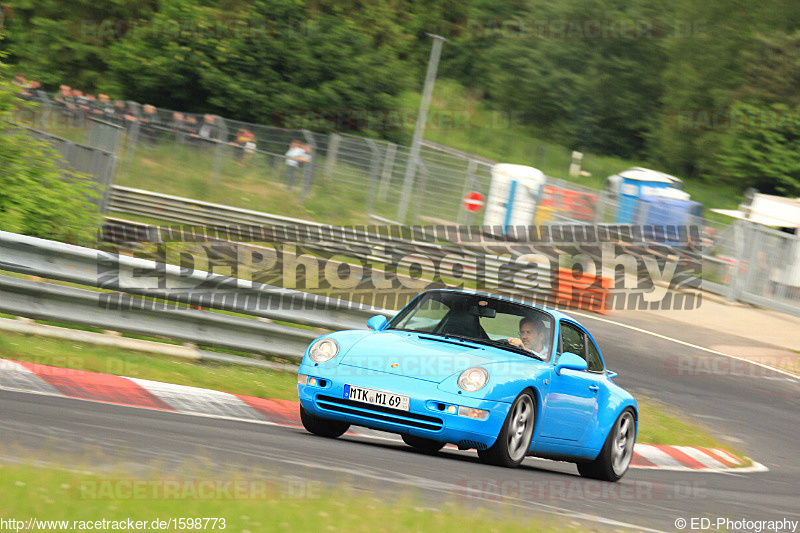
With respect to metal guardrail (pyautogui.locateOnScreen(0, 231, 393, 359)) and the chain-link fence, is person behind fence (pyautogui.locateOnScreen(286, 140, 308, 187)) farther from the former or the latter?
metal guardrail (pyautogui.locateOnScreen(0, 231, 393, 359))

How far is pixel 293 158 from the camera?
977 inches

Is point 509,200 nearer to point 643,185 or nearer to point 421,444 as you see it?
Result: point 643,185

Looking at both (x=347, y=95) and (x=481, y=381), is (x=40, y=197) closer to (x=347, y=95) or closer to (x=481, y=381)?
(x=481, y=381)

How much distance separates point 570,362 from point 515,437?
86 cm

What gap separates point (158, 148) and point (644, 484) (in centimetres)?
1707

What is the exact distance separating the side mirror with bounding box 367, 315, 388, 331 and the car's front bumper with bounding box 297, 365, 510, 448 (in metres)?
1.02

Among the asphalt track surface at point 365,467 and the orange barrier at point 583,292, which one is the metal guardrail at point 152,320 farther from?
the orange barrier at point 583,292

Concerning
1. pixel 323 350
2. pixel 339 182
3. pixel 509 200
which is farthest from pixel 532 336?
pixel 509 200

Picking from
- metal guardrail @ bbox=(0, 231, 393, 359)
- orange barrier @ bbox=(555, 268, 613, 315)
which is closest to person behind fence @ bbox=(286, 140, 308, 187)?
orange barrier @ bbox=(555, 268, 613, 315)

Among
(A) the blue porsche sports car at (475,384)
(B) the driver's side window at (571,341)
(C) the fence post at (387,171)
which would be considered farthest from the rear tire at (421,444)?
(C) the fence post at (387,171)

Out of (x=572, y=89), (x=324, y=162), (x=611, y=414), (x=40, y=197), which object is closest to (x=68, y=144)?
(x=40, y=197)

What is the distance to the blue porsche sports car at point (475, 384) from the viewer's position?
7703 mm

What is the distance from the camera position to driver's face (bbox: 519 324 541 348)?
28.4 feet

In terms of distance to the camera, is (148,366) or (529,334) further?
(148,366)
